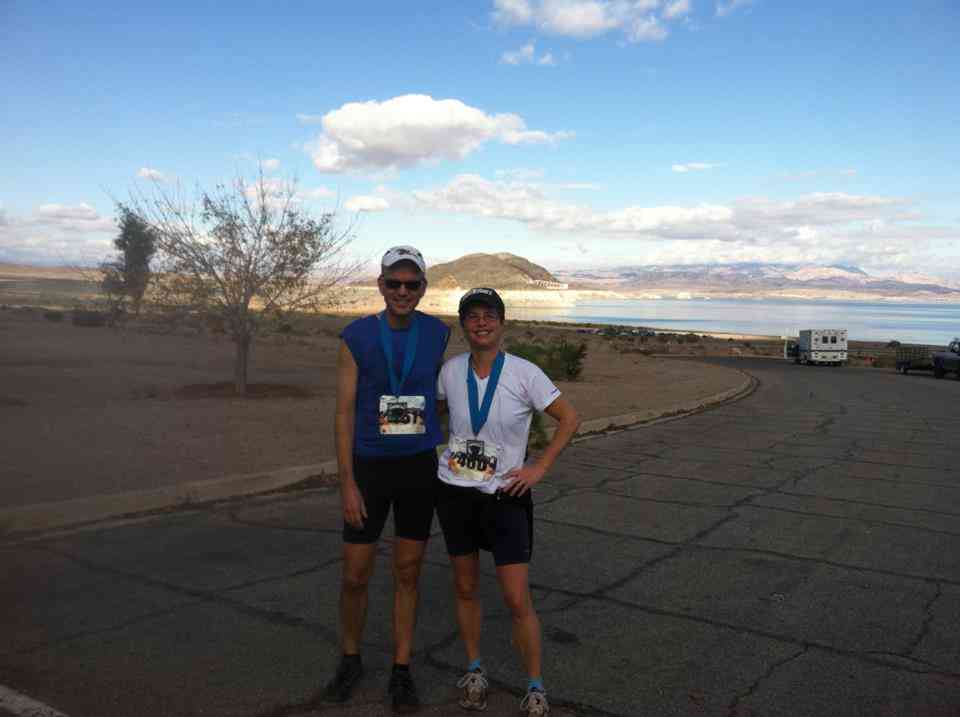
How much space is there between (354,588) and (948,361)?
3378 cm

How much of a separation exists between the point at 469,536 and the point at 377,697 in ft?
2.99

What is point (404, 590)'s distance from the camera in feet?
13.5

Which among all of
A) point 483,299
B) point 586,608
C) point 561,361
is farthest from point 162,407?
point 561,361

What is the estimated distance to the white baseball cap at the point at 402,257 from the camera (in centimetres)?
411

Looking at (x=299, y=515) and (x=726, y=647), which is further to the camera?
(x=299, y=515)

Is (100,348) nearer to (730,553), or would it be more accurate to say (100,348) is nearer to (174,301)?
(174,301)

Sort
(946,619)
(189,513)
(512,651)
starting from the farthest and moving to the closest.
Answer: (189,513) → (946,619) → (512,651)

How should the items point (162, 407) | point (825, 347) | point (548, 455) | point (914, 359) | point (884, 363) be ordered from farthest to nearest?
point (884, 363) → point (825, 347) → point (914, 359) → point (162, 407) → point (548, 455)

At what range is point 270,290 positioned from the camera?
1795 centimetres

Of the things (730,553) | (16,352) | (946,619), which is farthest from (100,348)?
(946,619)

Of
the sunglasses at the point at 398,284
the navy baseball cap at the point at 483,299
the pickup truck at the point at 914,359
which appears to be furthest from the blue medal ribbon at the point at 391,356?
the pickup truck at the point at 914,359

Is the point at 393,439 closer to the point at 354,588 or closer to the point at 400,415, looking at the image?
the point at 400,415

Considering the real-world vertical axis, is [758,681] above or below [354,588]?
below

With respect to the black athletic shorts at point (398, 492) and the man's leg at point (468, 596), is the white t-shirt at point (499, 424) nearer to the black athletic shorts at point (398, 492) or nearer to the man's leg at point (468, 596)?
the black athletic shorts at point (398, 492)
